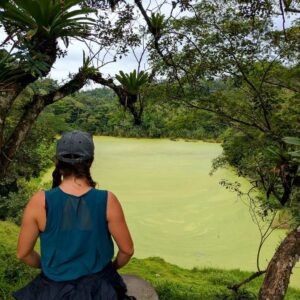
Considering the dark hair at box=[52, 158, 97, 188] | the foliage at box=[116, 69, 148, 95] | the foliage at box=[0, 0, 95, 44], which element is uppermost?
the foliage at box=[0, 0, 95, 44]

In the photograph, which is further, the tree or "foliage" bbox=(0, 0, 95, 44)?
the tree

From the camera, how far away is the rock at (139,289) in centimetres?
136

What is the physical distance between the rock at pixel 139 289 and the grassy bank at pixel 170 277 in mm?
1184

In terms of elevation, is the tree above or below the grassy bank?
above

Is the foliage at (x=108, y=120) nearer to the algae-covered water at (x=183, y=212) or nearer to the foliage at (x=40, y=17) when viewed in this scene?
the algae-covered water at (x=183, y=212)

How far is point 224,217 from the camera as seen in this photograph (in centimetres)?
861

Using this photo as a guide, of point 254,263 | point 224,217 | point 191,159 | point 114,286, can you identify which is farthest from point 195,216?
point 114,286

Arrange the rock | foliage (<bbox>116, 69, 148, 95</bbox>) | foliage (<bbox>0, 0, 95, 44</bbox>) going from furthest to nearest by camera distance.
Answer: foliage (<bbox>116, 69, 148, 95</bbox>), foliage (<bbox>0, 0, 95, 44</bbox>), the rock

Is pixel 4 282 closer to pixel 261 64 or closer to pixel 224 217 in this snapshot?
pixel 261 64

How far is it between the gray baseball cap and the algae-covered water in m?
3.80

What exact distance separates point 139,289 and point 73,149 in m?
0.67

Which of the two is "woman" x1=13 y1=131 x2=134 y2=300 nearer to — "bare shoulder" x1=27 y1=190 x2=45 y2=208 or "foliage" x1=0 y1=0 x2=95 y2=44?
"bare shoulder" x1=27 y1=190 x2=45 y2=208

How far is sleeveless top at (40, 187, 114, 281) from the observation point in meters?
0.91

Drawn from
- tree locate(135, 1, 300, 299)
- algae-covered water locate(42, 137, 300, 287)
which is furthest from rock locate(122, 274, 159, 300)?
algae-covered water locate(42, 137, 300, 287)
